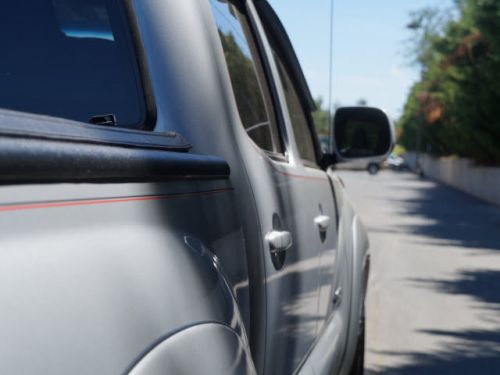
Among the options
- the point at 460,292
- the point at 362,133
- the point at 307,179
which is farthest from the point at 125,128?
the point at 460,292

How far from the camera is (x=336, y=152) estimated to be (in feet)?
13.7

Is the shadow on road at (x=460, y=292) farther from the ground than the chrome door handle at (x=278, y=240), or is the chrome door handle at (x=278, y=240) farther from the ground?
the chrome door handle at (x=278, y=240)

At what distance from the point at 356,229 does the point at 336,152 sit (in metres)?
0.84

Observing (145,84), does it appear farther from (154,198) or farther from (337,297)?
(337,297)

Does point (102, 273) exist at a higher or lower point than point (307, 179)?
higher

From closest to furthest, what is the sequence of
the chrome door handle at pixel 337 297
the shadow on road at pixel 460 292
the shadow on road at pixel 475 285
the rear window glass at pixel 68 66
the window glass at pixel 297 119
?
the rear window glass at pixel 68 66
the window glass at pixel 297 119
the chrome door handle at pixel 337 297
the shadow on road at pixel 460 292
the shadow on road at pixel 475 285

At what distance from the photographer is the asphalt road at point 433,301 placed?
667 cm

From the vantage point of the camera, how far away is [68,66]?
6.86 ft

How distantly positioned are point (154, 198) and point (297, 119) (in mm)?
2158

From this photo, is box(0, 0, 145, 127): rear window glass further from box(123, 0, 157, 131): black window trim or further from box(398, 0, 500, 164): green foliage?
box(398, 0, 500, 164): green foliage

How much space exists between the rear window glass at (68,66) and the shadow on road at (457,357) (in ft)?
14.6

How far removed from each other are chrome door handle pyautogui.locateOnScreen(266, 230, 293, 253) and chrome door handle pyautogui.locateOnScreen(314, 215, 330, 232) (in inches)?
28.7

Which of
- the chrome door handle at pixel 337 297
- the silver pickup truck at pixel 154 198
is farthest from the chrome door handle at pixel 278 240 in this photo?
the chrome door handle at pixel 337 297

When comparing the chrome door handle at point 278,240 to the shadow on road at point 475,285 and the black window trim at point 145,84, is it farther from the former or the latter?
the shadow on road at point 475,285
